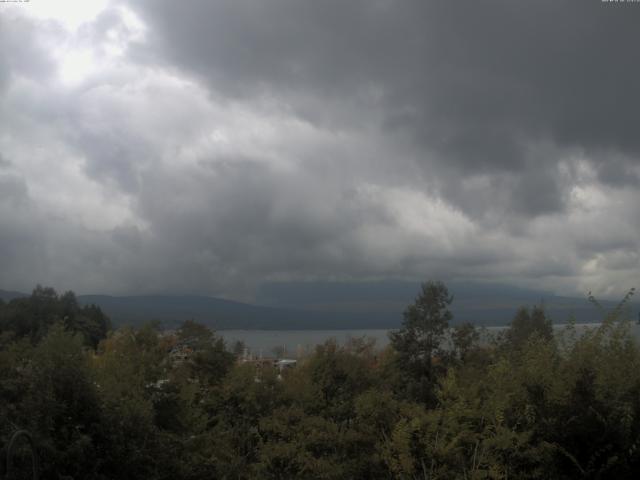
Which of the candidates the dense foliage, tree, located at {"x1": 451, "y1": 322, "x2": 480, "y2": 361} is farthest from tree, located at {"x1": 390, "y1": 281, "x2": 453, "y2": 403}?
the dense foliage

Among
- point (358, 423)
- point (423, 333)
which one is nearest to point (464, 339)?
point (423, 333)

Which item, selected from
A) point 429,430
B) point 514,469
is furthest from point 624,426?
point 429,430

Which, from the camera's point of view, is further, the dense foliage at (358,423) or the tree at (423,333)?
the tree at (423,333)

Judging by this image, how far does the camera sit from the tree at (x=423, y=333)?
25.0 meters

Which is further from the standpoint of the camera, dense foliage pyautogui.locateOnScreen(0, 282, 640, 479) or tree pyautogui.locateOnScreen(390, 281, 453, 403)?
tree pyautogui.locateOnScreen(390, 281, 453, 403)

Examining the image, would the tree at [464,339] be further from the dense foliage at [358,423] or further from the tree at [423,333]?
the dense foliage at [358,423]

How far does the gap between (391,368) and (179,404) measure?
13.6m

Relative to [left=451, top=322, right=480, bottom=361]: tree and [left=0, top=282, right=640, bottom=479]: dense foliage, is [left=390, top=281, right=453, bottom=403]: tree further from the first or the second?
[left=0, top=282, right=640, bottom=479]: dense foliage

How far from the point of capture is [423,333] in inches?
1002

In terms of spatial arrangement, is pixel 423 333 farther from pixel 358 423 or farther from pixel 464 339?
pixel 358 423

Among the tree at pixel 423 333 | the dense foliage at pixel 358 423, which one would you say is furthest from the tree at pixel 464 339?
the dense foliage at pixel 358 423

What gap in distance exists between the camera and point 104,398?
820 centimetres

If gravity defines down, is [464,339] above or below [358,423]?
above

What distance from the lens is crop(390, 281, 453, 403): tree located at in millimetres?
24969
